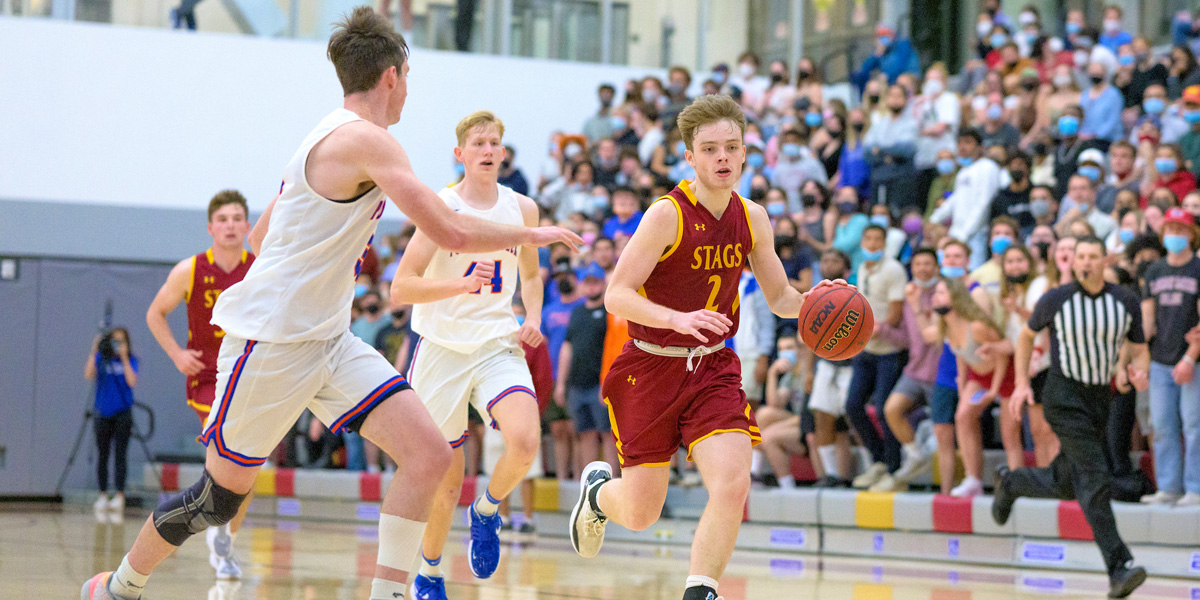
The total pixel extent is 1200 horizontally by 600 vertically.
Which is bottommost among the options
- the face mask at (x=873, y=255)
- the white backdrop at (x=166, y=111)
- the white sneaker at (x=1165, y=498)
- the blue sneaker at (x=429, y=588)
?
the blue sneaker at (x=429, y=588)

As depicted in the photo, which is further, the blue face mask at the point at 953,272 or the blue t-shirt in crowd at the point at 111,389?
the blue t-shirt in crowd at the point at 111,389

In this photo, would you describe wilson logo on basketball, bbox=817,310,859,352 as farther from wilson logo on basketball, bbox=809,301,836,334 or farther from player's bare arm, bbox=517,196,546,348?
player's bare arm, bbox=517,196,546,348

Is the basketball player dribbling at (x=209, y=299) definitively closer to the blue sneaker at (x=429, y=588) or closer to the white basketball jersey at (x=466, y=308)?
the white basketball jersey at (x=466, y=308)

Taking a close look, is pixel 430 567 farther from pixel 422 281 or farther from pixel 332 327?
pixel 332 327

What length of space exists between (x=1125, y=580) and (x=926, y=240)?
4650mm

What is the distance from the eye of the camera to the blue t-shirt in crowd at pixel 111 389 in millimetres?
13867

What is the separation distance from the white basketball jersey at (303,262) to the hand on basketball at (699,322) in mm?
1112

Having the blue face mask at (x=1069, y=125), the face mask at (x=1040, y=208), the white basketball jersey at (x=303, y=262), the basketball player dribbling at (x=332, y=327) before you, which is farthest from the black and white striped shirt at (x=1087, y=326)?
the white basketball jersey at (x=303, y=262)

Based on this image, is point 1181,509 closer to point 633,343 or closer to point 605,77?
point 633,343

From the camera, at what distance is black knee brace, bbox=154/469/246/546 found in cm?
482

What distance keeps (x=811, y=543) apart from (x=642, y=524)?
533 cm

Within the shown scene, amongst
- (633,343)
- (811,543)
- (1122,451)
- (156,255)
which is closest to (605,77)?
(156,255)

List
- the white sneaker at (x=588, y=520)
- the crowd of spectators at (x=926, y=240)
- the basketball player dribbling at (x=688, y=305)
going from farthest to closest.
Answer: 1. the crowd of spectators at (x=926, y=240)
2. the white sneaker at (x=588, y=520)
3. the basketball player dribbling at (x=688, y=305)

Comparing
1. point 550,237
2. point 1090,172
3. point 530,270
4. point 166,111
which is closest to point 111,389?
point 166,111
